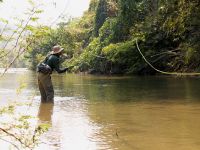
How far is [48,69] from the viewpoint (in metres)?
11.8

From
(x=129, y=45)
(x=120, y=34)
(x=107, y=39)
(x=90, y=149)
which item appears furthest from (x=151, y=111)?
(x=107, y=39)

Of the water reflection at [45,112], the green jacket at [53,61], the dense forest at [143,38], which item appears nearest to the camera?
the water reflection at [45,112]

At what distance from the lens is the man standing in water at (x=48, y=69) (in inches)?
463

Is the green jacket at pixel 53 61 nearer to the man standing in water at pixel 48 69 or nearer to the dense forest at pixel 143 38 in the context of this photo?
the man standing in water at pixel 48 69

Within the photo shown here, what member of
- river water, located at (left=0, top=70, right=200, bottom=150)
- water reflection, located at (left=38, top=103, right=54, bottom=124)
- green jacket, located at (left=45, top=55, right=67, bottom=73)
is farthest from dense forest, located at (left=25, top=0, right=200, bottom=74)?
river water, located at (left=0, top=70, right=200, bottom=150)

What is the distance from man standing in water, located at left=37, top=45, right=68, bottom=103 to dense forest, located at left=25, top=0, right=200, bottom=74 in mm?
938

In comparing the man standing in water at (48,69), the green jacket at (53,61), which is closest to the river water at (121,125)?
the man standing in water at (48,69)

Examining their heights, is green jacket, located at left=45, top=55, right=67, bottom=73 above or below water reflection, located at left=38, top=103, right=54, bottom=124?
above

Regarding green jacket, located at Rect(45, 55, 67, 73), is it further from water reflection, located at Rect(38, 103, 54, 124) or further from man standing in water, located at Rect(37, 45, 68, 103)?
water reflection, located at Rect(38, 103, 54, 124)

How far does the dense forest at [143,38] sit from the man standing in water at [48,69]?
938mm

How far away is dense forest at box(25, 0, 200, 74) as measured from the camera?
1603 centimetres

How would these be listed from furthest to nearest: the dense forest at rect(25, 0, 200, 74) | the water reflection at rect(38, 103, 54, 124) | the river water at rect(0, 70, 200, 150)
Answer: the dense forest at rect(25, 0, 200, 74) < the water reflection at rect(38, 103, 54, 124) < the river water at rect(0, 70, 200, 150)

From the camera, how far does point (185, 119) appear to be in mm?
8164

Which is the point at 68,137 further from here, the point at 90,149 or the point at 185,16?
the point at 185,16
